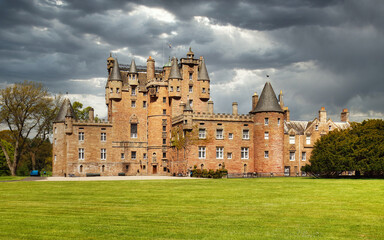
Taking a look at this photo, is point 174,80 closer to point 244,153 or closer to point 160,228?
point 244,153

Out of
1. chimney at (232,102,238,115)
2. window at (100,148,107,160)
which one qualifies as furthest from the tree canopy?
window at (100,148,107,160)

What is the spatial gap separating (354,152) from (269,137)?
45.0ft

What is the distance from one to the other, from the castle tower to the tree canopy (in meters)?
8.10

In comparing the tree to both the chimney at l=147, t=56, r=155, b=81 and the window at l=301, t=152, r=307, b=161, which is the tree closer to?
the chimney at l=147, t=56, r=155, b=81

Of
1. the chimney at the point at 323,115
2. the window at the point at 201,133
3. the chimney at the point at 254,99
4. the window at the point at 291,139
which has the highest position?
the chimney at the point at 254,99

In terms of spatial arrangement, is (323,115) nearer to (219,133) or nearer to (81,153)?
(219,133)

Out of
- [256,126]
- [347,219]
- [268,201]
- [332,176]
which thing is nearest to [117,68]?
[256,126]

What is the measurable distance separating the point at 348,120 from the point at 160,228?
60.9 meters

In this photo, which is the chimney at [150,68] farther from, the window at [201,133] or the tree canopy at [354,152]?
the tree canopy at [354,152]

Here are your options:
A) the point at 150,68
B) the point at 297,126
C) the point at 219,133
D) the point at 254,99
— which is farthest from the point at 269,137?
the point at 150,68

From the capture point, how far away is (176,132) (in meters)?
63.2

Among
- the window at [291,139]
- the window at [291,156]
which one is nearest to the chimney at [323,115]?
the window at [291,139]

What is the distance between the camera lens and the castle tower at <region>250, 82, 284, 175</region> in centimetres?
6012

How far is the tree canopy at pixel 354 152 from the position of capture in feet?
160
